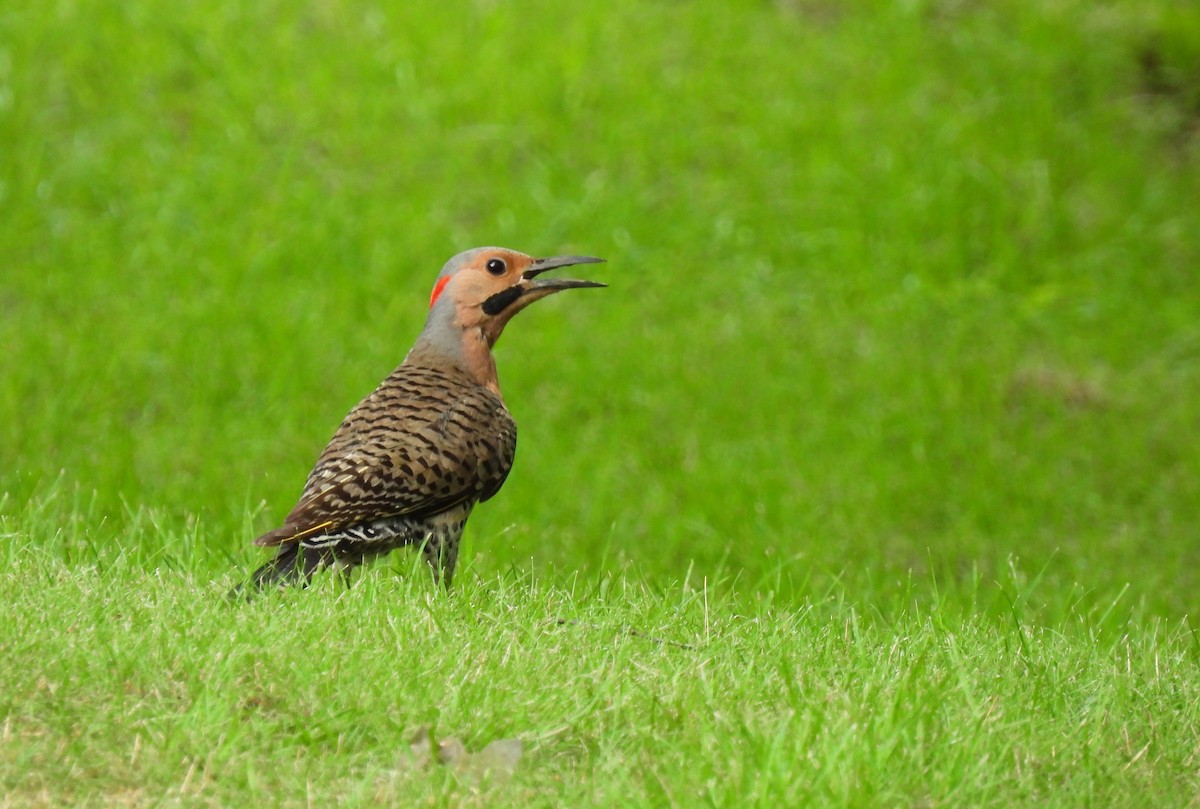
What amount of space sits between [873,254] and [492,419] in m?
6.03

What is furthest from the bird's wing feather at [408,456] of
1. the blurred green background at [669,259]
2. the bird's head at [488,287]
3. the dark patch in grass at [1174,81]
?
the dark patch in grass at [1174,81]

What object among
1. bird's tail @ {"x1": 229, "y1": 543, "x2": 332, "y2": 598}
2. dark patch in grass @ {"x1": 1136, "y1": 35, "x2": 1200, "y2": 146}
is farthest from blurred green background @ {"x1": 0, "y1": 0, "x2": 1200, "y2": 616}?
bird's tail @ {"x1": 229, "y1": 543, "x2": 332, "y2": 598}

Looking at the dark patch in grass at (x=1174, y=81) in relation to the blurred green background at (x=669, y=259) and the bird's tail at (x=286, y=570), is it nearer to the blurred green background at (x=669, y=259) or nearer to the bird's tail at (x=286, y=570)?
the blurred green background at (x=669, y=259)

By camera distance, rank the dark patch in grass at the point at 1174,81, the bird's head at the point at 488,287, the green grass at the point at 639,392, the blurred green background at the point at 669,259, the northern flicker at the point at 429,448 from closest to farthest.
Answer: the green grass at the point at 639,392 → the northern flicker at the point at 429,448 → the bird's head at the point at 488,287 → the blurred green background at the point at 669,259 → the dark patch in grass at the point at 1174,81

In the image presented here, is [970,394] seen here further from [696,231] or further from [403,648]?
[403,648]

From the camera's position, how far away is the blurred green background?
29.3ft

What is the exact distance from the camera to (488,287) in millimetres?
6297

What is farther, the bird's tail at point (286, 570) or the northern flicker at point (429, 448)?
the northern flicker at point (429, 448)

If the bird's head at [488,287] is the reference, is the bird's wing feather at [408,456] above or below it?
below

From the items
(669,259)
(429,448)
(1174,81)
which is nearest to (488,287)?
(429,448)

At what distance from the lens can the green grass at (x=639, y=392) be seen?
3961mm

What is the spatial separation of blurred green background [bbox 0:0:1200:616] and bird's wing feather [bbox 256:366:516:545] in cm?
125

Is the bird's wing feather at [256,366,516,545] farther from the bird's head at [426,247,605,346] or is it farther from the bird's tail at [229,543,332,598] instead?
the bird's head at [426,247,605,346]

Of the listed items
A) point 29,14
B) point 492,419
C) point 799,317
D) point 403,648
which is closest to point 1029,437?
point 799,317
